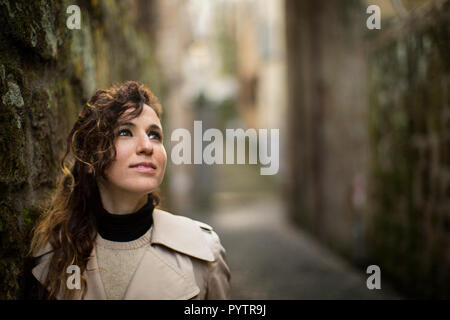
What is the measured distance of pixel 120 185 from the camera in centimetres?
133

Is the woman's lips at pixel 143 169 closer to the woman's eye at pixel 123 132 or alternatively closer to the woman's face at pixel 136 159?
the woman's face at pixel 136 159

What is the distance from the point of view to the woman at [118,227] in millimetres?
1323

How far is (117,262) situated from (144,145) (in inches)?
15.8

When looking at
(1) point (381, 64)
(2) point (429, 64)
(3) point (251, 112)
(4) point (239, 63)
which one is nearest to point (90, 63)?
(2) point (429, 64)

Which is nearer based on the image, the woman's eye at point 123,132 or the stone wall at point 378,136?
the woman's eye at point 123,132

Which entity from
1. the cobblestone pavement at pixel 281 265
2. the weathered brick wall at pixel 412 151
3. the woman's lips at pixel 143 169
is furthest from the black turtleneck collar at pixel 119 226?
the weathered brick wall at pixel 412 151

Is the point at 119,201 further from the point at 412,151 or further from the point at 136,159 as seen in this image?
the point at 412,151

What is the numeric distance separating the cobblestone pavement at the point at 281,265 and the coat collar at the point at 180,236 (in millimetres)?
610

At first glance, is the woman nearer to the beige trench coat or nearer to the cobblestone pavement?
the beige trench coat

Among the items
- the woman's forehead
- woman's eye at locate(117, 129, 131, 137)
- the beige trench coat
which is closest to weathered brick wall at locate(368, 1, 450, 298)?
the beige trench coat

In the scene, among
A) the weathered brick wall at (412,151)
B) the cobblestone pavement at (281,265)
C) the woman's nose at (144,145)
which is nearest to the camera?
the woman's nose at (144,145)

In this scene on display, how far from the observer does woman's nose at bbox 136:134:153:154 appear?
1314 mm

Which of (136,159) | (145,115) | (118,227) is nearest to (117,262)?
(118,227)

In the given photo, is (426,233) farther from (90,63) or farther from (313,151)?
(313,151)
